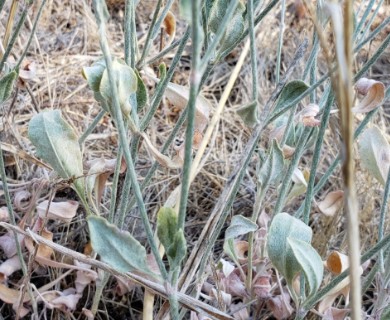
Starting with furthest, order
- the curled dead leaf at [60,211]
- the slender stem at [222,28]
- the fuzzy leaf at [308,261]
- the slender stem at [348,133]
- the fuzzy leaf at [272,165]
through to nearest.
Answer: the curled dead leaf at [60,211] → the fuzzy leaf at [272,165] → the fuzzy leaf at [308,261] → the slender stem at [222,28] → the slender stem at [348,133]

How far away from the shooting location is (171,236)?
492mm

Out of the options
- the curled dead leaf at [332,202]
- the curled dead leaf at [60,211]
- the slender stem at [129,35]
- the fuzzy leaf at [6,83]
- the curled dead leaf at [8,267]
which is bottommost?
the curled dead leaf at [8,267]

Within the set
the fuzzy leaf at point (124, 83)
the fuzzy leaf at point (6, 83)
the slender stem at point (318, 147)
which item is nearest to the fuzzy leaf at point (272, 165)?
the slender stem at point (318, 147)

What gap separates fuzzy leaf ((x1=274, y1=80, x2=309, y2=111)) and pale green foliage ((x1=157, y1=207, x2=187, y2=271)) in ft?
0.66

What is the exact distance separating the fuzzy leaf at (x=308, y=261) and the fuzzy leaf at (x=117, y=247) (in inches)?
6.0

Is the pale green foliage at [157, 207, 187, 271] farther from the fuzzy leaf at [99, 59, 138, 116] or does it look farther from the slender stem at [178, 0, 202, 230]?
the fuzzy leaf at [99, 59, 138, 116]

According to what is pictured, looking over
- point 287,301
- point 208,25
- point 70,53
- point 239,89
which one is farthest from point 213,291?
point 70,53

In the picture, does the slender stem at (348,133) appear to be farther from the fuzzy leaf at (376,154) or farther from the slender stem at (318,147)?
the fuzzy leaf at (376,154)

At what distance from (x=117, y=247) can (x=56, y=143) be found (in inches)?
8.5

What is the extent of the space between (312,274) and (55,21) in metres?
1.47

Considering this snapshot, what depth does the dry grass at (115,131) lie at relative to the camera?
101 cm

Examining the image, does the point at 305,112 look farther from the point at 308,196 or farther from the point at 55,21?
the point at 55,21

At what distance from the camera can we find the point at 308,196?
692 mm

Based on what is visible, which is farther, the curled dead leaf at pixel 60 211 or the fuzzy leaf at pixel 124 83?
the curled dead leaf at pixel 60 211
